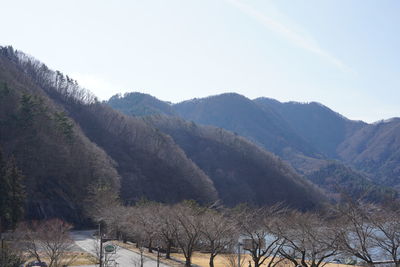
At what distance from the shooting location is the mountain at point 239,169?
364 ft

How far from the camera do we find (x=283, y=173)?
123 meters

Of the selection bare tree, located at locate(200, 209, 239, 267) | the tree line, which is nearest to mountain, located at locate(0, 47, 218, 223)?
the tree line

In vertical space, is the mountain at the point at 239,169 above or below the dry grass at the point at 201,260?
above

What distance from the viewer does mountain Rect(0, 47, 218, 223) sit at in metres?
57.5

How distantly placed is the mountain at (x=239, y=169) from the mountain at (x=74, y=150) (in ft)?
55.8

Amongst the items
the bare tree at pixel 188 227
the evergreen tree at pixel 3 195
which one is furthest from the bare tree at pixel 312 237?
the evergreen tree at pixel 3 195

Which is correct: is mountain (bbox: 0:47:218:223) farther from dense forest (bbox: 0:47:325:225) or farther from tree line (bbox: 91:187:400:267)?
tree line (bbox: 91:187:400:267)

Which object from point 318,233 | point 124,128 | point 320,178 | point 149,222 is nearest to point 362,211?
point 318,233

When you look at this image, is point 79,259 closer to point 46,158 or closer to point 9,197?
point 9,197

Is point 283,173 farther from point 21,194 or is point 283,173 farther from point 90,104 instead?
point 21,194

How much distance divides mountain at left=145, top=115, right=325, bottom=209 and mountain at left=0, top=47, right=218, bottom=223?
17.0 metres

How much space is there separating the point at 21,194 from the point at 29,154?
16131 mm

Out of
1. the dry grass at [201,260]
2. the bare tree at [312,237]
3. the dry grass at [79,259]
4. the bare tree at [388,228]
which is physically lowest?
the dry grass at [79,259]

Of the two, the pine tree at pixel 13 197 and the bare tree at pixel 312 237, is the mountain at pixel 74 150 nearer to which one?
the pine tree at pixel 13 197
